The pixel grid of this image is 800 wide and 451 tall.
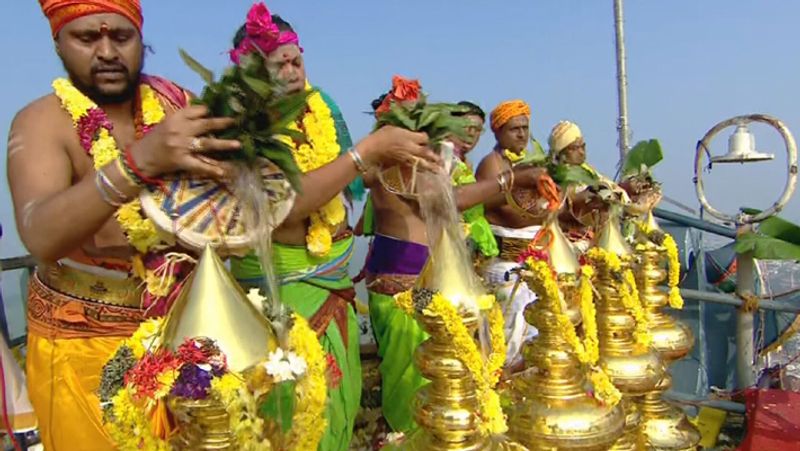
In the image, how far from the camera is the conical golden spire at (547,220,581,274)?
5.48ft

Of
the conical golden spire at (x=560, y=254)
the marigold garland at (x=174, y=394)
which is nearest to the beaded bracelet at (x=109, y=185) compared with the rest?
the marigold garland at (x=174, y=394)

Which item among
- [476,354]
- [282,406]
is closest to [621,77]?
[476,354]

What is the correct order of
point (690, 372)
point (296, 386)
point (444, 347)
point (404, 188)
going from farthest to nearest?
point (690, 372) → point (404, 188) → point (444, 347) → point (296, 386)

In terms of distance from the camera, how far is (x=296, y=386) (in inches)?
41.1

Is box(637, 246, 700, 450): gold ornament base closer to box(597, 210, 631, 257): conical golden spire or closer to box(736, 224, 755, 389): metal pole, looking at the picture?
box(597, 210, 631, 257): conical golden spire

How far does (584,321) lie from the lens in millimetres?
1718

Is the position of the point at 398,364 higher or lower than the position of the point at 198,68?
lower

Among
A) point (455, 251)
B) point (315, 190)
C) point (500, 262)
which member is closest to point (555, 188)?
point (455, 251)

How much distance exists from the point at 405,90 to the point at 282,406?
3.70 ft

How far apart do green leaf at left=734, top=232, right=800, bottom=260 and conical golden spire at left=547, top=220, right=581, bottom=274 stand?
2118mm

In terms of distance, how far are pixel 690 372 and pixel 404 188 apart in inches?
137

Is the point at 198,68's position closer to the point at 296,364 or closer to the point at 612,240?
the point at 296,364

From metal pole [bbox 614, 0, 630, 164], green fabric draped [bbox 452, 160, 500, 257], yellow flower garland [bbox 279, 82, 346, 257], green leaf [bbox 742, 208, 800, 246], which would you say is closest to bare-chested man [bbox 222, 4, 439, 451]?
yellow flower garland [bbox 279, 82, 346, 257]

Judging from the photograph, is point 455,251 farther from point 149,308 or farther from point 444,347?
point 149,308
